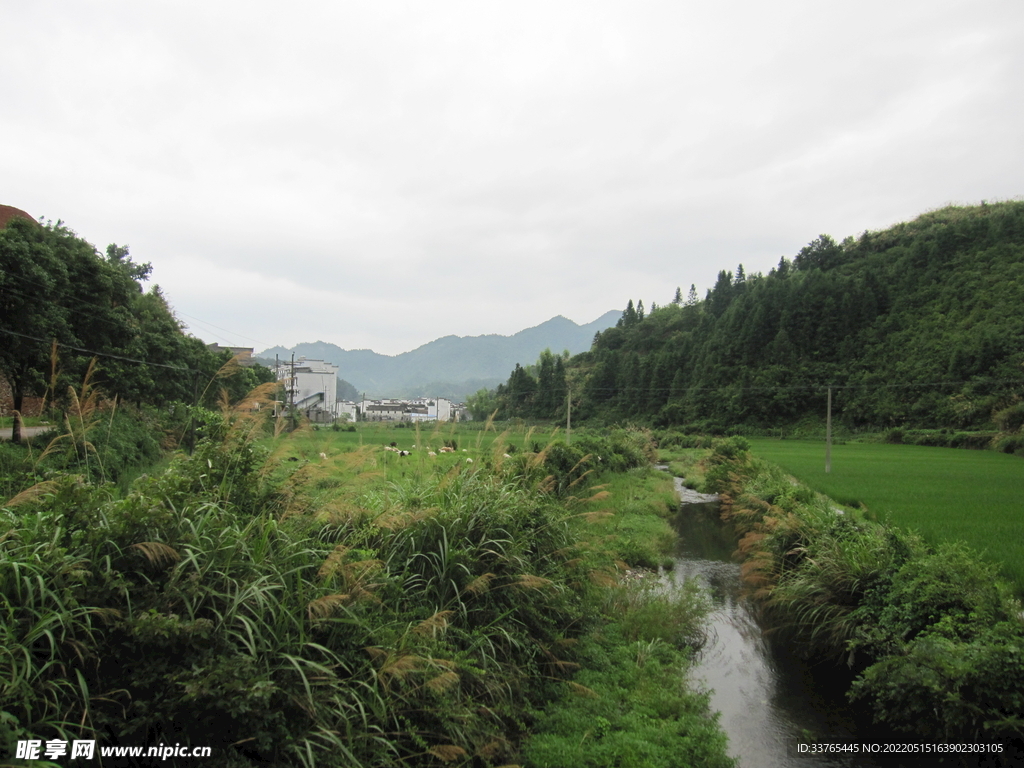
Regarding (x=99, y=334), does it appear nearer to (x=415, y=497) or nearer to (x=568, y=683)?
(x=415, y=497)

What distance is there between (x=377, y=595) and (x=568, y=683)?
2702 mm

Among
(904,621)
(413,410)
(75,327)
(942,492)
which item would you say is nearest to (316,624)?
(904,621)

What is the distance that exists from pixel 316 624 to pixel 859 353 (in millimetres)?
64050

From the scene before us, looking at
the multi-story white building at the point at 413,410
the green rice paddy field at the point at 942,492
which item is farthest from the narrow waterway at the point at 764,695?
the multi-story white building at the point at 413,410

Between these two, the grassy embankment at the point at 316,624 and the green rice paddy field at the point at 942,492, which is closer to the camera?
the grassy embankment at the point at 316,624

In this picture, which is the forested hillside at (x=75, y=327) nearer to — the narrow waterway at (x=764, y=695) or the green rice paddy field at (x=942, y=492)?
the narrow waterway at (x=764, y=695)

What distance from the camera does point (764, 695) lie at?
6.98 m

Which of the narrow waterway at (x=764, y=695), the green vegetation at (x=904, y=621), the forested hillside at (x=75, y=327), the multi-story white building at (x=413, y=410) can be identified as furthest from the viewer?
the forested hillside at (x=75, y=327)

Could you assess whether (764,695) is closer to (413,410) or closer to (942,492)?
(942,492)

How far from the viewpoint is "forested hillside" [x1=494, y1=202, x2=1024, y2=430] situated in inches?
1753

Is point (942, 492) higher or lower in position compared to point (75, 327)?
lower

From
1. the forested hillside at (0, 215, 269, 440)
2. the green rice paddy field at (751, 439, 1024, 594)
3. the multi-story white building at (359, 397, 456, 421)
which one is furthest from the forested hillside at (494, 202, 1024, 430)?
the forested hillside at (0, 215, 269, 440)

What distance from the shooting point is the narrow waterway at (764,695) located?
5781mm

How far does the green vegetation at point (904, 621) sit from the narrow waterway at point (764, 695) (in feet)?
1.31
